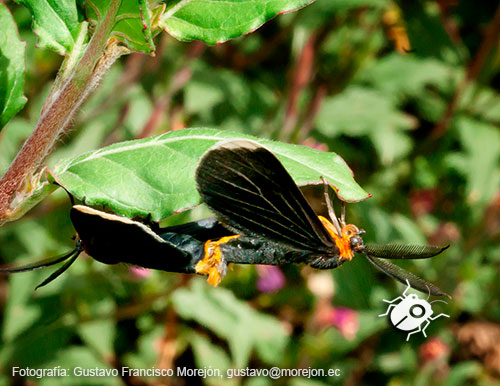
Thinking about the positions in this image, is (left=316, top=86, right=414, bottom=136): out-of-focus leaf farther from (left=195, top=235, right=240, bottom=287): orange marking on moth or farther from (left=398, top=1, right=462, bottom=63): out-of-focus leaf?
(left=195, top=235, right=240, bottom=287): orange marking on moth

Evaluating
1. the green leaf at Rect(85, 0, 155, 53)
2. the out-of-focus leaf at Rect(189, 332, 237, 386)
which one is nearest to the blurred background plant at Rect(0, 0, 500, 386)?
the out-of-focus leaf at Rect(189, 332, 237, 386)

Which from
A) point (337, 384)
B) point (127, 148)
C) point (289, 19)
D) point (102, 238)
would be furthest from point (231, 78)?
point (102, 238)

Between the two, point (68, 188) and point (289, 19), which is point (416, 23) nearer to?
point (289, 19)

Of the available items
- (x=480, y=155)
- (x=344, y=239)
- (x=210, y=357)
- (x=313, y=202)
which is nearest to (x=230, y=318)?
(x=210, y=357)

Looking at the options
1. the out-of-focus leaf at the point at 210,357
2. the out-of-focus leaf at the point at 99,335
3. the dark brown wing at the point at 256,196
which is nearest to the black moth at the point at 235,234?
the dark brown wing at the point at 256,196

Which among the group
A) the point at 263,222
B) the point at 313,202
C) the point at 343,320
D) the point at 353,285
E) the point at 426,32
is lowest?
the point at 343,320

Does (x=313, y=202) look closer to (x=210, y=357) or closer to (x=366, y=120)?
(x=366, y=120)

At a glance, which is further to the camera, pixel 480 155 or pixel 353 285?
pixel 480 155
